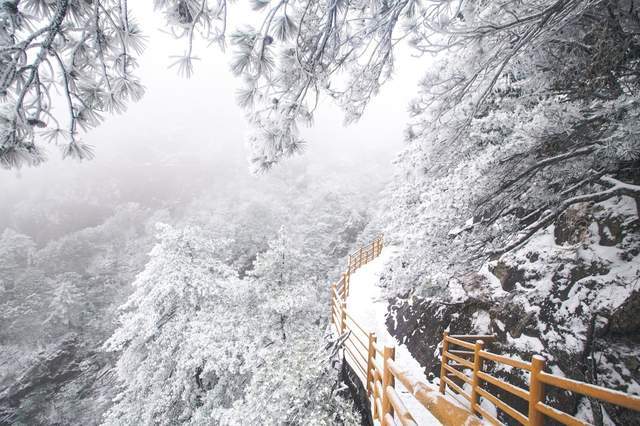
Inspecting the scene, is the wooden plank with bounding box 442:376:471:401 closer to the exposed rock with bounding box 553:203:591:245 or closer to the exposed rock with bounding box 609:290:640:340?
the exposed rock with bounding box 609:290:640:340

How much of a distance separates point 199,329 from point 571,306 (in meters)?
8.23

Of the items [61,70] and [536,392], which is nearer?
[536,392]

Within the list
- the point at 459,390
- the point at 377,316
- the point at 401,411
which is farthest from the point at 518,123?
the point at 377,316

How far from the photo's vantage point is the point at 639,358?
2.51 m

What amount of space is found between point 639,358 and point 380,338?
3.87 m

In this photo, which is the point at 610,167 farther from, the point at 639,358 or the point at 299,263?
the point at 299,263

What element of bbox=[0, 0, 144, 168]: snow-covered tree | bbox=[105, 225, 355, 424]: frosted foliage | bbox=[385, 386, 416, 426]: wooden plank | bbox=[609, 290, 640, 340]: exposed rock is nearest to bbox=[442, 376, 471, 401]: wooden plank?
bbox=[609, 290, 640, 340]: exposed rock

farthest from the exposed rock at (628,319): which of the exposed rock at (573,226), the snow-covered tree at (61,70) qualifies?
the snow-covered tree at (61,70)

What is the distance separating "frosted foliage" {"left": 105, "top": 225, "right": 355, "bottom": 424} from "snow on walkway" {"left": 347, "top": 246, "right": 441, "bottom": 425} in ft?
3.88

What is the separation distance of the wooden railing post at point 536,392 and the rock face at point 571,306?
163 cm

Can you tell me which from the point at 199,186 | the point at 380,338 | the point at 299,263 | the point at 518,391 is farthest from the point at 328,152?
the point at 518,391

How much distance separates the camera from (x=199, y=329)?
308 inches

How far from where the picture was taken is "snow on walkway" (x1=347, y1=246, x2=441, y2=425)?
3324mm

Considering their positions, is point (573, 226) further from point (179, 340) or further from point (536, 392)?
point (179, 340)
